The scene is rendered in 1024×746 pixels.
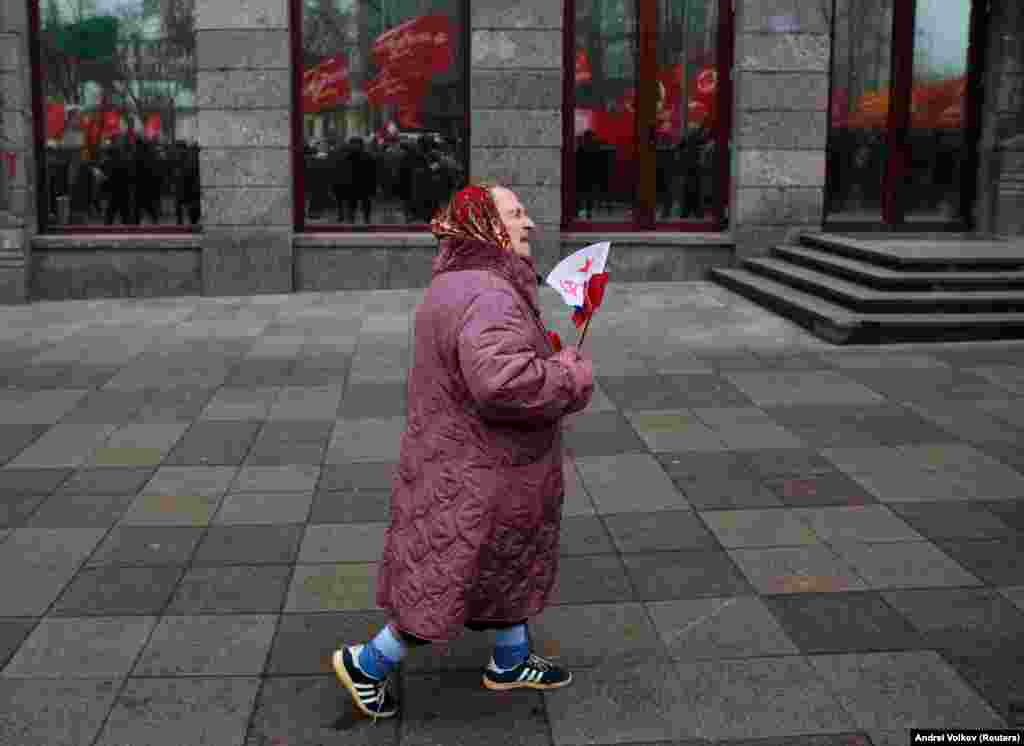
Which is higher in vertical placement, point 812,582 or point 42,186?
point 42,186

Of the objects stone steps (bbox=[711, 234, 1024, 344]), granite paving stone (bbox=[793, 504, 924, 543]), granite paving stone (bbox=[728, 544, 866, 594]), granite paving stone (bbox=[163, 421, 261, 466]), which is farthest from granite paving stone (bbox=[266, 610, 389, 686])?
stone steps (bbox=[711, 234, 1024, 344])

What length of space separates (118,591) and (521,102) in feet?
32.5

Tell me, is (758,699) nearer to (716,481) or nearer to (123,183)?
(716,481)

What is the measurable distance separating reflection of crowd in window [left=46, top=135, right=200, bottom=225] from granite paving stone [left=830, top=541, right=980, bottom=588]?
1073 centimetres

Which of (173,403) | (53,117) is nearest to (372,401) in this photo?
(173,403)

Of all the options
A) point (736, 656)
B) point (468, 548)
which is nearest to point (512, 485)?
point (468, 548)

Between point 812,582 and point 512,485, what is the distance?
2.16 metres

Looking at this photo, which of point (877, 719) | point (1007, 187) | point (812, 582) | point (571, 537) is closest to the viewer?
point (877, 719)

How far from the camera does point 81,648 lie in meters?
5.02

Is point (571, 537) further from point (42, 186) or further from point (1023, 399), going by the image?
point (42, 186)

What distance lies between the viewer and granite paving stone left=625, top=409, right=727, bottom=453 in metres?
8.01

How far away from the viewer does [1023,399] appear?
30.3ft

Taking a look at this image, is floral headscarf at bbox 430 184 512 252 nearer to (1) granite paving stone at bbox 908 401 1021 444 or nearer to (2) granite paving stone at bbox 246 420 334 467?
(2) granite paving stone at bbox 246 420 334 467

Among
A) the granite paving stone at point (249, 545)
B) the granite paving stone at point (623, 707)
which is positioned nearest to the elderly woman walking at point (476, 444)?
the granite paving stone at point (623, 707)
